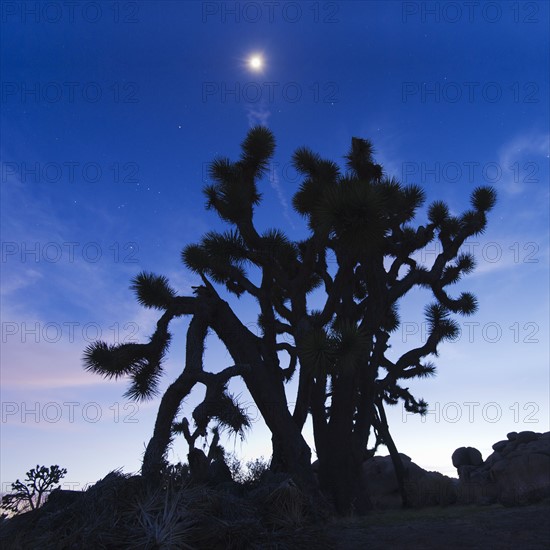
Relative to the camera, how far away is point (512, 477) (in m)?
17.2

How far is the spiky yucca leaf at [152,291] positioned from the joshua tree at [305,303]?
0.09 ft

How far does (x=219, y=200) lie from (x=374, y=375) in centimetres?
569

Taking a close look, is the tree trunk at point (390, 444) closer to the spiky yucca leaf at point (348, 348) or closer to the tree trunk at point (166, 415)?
the spiky yucca leaf at point (348, 348)

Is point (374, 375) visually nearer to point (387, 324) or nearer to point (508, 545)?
point (387, 324)

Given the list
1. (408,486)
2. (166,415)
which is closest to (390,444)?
(408,486)

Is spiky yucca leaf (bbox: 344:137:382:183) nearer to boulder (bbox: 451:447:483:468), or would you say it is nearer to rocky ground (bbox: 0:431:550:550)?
rocky ground (bbox: 0:431:550:550)

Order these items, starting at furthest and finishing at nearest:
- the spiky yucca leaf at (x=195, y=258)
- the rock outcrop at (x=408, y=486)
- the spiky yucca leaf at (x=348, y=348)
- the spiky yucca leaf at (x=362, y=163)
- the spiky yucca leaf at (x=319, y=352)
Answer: the rock outcrop at (x=408, y=486), the spiky yucca leaf at (x=362, y=163), the spiky yucca leaf at (x=195, y=258), the spiky yucca leaf at (x=319, y=352), the spiky yucca leaf at (x=348, y=348)

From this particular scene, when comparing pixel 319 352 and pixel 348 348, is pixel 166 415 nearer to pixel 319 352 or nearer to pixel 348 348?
pixel 319 352

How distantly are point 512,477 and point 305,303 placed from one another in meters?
8.84

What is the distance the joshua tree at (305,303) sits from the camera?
10.9 meters

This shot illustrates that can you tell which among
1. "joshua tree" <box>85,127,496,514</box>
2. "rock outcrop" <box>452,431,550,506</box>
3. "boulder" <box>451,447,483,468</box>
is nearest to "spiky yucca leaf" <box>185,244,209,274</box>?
"joshua tree" <box>85,127,496,514</box>

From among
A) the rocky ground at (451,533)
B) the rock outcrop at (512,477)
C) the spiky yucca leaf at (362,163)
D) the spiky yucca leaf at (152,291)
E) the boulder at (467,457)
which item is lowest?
the rocky ground at (451,533)

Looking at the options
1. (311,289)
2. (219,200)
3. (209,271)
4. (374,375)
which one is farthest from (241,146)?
(374,375)

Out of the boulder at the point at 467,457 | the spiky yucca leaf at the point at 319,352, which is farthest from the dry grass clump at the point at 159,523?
the boulder at the point at 467,457
